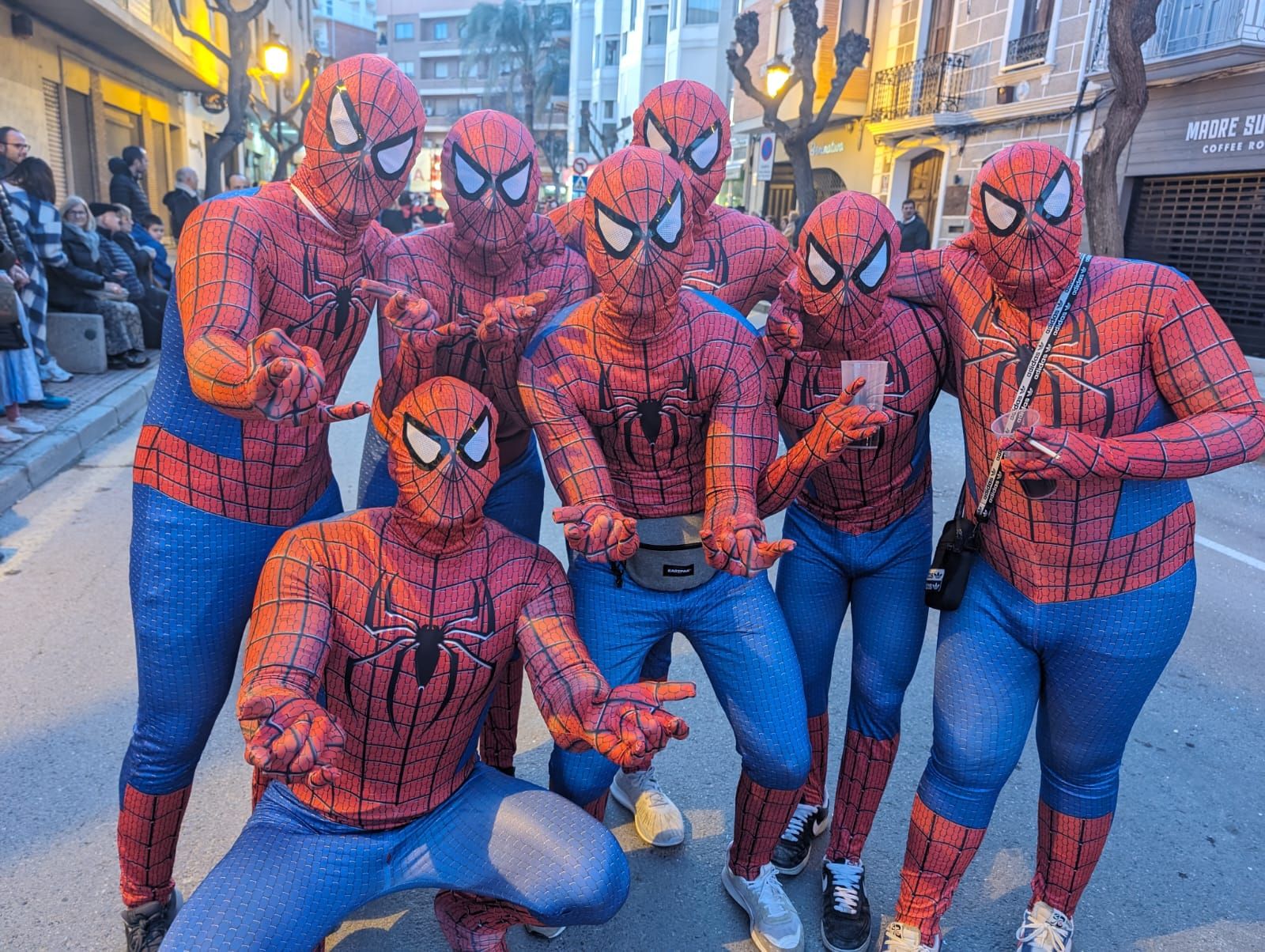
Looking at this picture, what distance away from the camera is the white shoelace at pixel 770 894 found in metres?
2.63

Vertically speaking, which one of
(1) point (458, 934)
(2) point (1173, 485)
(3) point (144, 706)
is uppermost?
(2) point (1173, 485)

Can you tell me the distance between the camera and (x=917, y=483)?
8.91ft

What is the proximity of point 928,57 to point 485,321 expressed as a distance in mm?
19129

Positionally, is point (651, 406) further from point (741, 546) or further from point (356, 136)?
point (356, 136)

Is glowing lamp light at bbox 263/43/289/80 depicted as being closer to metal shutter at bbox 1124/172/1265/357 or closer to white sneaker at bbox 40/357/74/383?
white sneaker at bbox 40/357/74/383

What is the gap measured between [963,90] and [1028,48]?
1.86m

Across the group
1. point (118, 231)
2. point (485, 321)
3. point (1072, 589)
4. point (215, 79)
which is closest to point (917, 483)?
point (1072, 589)

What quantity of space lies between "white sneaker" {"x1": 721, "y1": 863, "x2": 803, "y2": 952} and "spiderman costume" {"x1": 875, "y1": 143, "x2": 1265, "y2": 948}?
317 mm

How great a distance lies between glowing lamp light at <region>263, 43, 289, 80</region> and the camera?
1552cm

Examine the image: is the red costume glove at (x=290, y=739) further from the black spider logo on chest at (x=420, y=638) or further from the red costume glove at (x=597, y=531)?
the red costume glove at (x=597, y=531)

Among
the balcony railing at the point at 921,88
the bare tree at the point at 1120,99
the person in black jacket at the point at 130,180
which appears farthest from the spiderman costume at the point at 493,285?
the balcony railing at the point at 921,88

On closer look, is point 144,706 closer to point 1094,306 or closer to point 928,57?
point 1094,306

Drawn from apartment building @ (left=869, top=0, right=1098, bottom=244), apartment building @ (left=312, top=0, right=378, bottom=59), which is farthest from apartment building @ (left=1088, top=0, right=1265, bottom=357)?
apartment building @ (left=312, top=0, right=378, bottom=59)

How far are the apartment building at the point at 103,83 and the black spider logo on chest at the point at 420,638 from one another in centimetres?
1371
